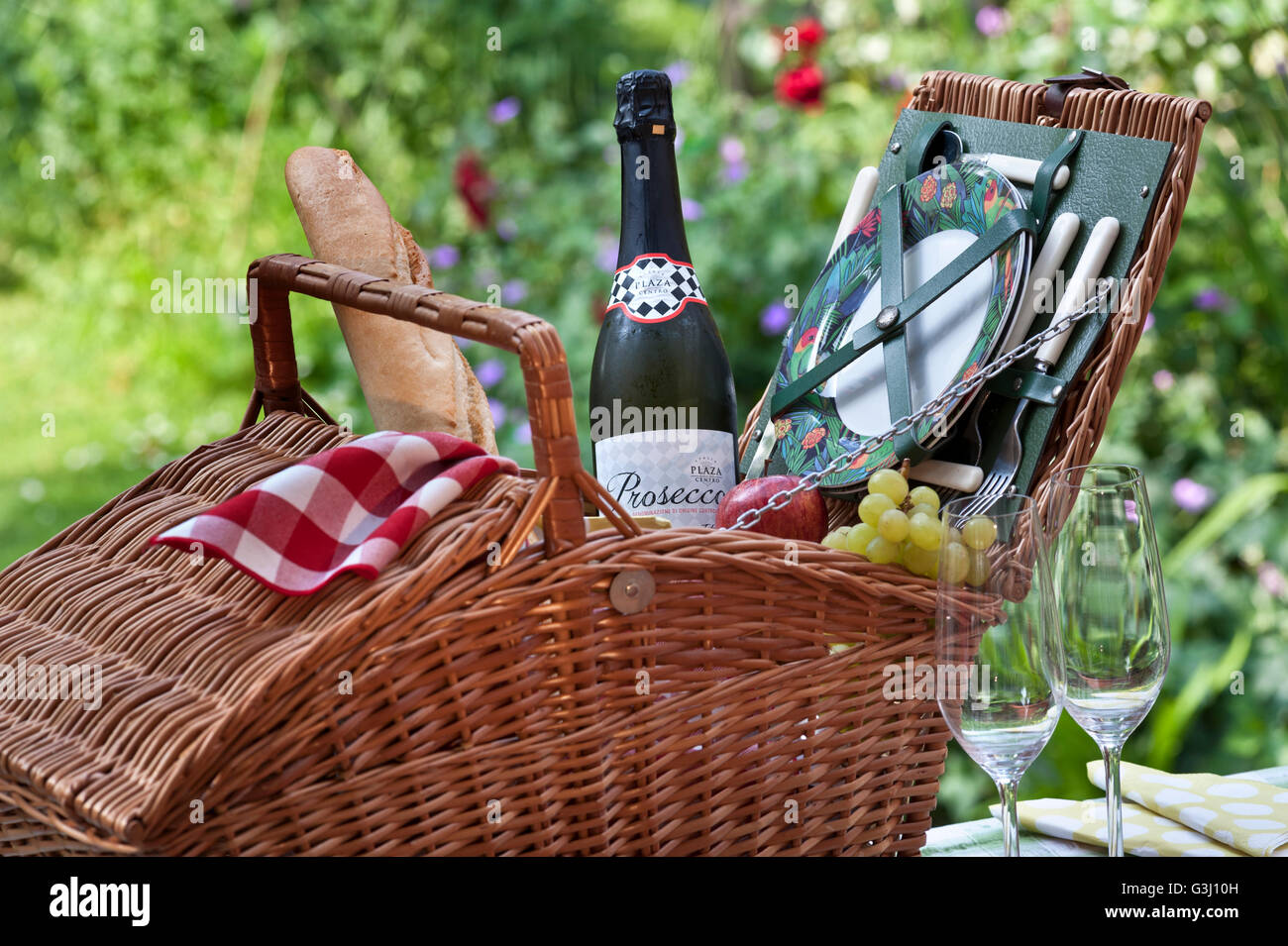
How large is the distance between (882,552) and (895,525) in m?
0.02

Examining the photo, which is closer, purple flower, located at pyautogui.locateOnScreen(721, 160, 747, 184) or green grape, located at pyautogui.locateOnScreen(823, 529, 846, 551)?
green grape, located at pyautogui.locateOnScreen(823, 529, 846, 551)

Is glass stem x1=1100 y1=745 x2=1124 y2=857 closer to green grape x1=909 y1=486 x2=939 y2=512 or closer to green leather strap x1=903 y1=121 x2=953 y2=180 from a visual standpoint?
green grape x1=909 y1=486 x2=939 y2=512

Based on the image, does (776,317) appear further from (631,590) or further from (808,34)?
(631,590)

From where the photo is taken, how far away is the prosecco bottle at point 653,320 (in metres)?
1.24

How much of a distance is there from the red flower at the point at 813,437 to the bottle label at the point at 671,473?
9cm

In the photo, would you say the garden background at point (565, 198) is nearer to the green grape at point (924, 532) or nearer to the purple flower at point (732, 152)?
the purple flower at point (732, 152)

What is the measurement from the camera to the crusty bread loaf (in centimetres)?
A: 116

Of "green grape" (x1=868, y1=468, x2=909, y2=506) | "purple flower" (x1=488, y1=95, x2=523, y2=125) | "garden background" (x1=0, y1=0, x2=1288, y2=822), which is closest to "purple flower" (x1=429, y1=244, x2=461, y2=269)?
"garden background" (x1=0, y1=0, x2=1288, y2=822)

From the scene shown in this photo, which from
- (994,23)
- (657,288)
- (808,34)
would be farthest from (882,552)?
(994,23)

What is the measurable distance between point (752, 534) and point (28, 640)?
0.55 meters

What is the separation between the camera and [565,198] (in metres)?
2.72

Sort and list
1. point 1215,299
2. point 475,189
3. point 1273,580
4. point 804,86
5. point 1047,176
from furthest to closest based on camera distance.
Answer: point 475,189, point 804,86, point 1215,299, point 1273,580, point 1047,176

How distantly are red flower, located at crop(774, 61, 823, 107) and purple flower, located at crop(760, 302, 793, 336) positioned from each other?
1.39 ft
